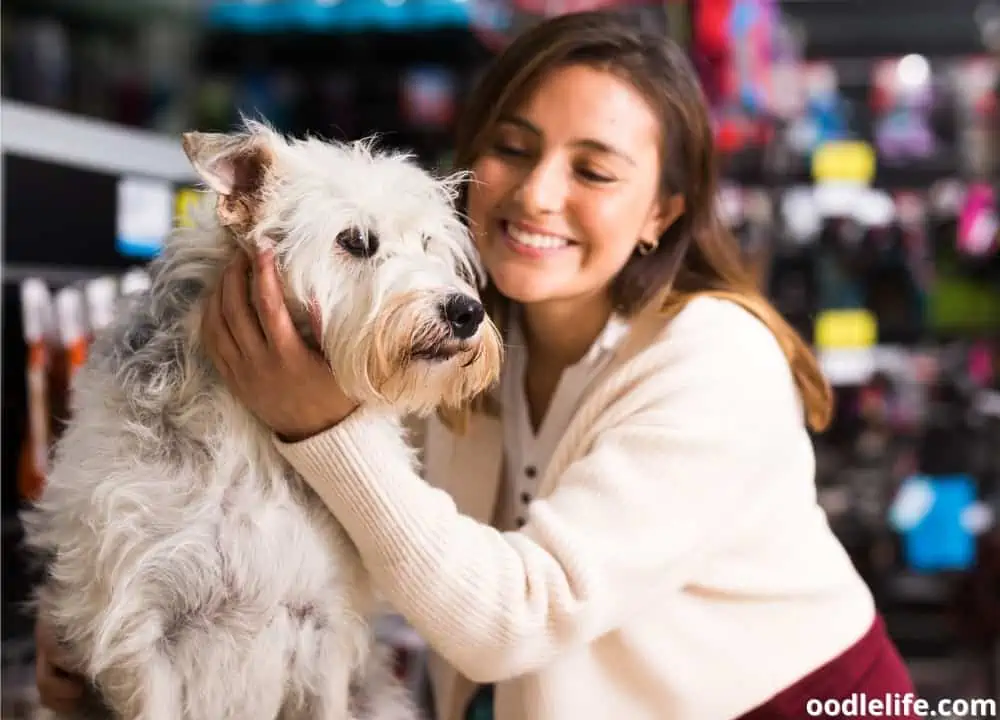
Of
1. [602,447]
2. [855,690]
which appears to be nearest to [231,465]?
[602,447]

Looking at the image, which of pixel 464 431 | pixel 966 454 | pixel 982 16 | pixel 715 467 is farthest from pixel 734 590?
pixel 982 16

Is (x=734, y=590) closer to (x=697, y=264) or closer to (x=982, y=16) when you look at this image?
(x=697, y=264)

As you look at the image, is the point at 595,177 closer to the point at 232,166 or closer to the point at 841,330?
the point at 232,166

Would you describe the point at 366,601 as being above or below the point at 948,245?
below

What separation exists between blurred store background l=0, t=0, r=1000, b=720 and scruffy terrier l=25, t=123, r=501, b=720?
2.18 meters

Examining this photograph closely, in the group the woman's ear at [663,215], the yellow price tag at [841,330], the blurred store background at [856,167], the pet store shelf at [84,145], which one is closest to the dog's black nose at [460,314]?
the woman's ear at [663,215]

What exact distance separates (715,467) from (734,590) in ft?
0.77

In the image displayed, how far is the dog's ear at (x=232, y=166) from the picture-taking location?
1121 millimetres

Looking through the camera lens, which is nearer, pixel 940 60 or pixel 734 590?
pixel 734 590

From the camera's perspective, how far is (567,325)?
166 cm

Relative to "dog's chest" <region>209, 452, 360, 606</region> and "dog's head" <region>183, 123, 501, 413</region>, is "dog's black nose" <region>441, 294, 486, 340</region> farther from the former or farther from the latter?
"dog's chest" <region>209, 452, 360, 606</region>

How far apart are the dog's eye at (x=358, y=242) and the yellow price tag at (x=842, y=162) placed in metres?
2.83

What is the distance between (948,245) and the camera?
3.60 meters

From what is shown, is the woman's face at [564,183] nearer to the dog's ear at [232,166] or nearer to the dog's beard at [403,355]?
the dog's beard at [403,355]
